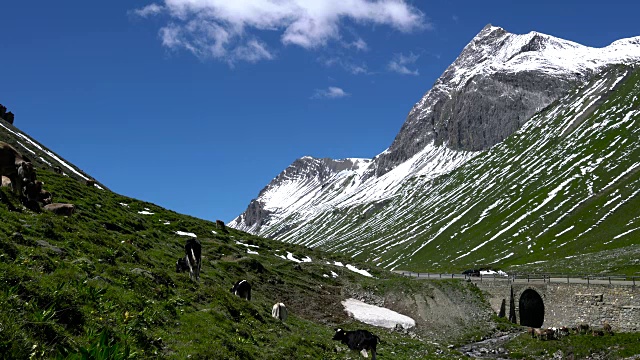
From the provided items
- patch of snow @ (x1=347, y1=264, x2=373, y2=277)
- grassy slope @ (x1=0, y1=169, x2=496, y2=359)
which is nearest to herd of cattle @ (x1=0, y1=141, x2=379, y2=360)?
grassy slope @ (x1=0, y1=169, x2=496, y2=359)

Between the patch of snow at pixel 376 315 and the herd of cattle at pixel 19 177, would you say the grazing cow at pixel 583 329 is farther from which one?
the herd of cattle at pixel 19 177

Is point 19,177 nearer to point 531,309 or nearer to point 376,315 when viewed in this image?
point 376,315

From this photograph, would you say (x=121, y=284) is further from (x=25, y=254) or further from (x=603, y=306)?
(x=603, y=306)

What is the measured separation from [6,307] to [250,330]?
13903 mm

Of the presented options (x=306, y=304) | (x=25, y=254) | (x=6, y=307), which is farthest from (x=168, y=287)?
(x=306, y=304)

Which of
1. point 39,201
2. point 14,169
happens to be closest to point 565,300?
point 39,201

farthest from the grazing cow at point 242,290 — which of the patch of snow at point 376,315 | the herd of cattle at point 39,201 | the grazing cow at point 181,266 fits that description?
the patch of snow at point 376,315

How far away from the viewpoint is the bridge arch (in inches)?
2741

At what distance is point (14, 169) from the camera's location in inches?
1139

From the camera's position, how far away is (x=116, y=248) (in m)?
26.9

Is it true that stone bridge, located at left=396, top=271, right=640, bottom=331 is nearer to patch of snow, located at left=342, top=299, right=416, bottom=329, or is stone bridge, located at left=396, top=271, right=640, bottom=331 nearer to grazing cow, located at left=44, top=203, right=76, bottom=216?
patch of snow, located at left=342, top=299, right=416, bottom=329

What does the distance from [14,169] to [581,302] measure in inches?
2536

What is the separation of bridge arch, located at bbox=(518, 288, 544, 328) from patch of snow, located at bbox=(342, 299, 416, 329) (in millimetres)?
23400

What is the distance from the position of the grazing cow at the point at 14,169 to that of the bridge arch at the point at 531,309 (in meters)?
64.9
